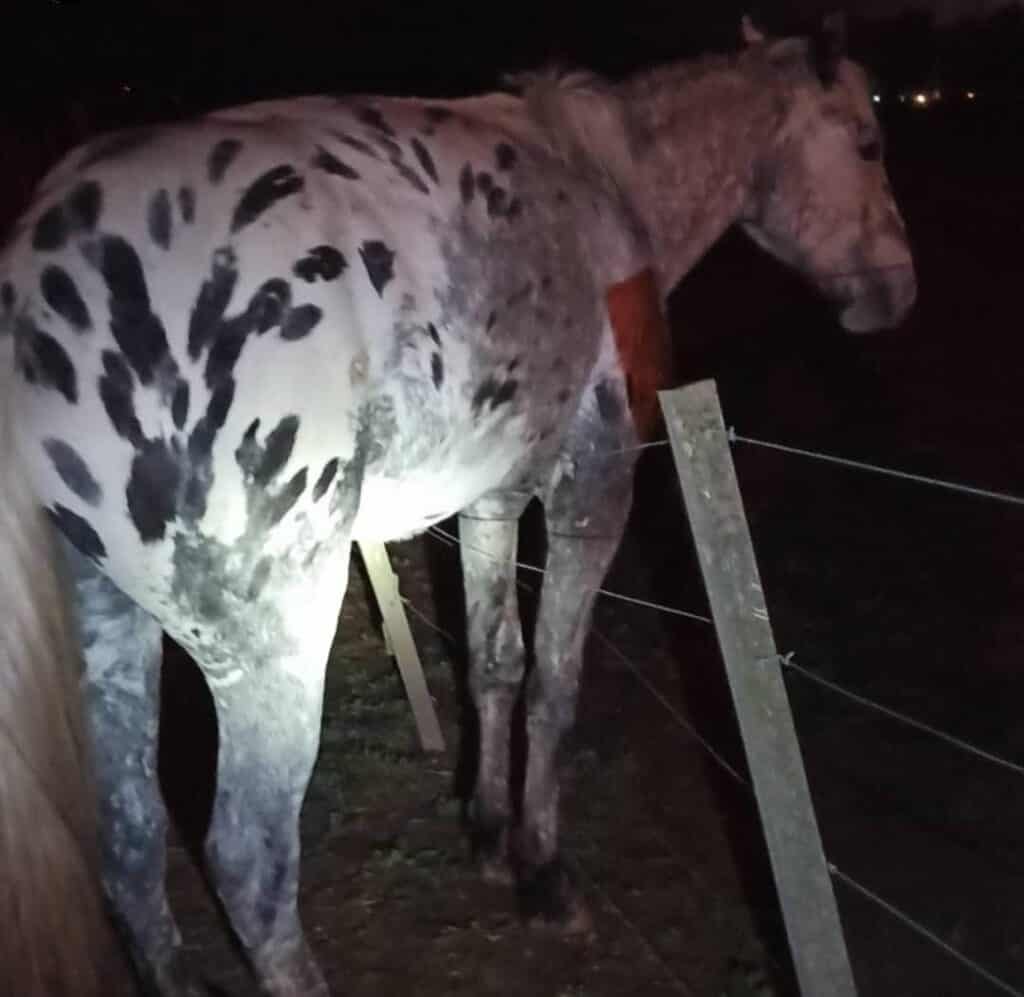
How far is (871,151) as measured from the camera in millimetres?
2648

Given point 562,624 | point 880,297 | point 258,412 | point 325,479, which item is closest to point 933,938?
point 562,624

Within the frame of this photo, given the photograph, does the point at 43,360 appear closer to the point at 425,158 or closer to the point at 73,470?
the point at 73,470

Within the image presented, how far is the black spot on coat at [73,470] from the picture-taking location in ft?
4.84

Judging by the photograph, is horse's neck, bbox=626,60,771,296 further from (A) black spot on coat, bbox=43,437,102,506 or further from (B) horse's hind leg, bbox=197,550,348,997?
(A) black spot on coat, bbox=43,437,102,506

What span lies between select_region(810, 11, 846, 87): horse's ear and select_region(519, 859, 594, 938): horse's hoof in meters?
1.93

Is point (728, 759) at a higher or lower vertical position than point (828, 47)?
lower

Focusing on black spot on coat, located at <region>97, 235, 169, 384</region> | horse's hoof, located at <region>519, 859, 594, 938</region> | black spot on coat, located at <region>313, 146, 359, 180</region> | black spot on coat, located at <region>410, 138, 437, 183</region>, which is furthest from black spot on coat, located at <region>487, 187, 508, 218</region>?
horse's hoof, located at <region>519, 859, 594, 938</region>

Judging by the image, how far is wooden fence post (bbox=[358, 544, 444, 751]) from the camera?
2.86 m

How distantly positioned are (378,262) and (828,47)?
147cm

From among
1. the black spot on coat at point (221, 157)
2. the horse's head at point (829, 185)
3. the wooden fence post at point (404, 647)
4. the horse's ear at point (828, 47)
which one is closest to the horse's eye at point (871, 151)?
the horse's head at point (829, 185)

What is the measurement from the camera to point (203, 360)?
57.6 inches

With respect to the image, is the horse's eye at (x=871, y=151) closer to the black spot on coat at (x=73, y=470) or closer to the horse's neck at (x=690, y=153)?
the horse's neck at (x=690, y=153)

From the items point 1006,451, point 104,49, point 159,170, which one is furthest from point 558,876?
point 104,49

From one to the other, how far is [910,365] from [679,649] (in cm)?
301
